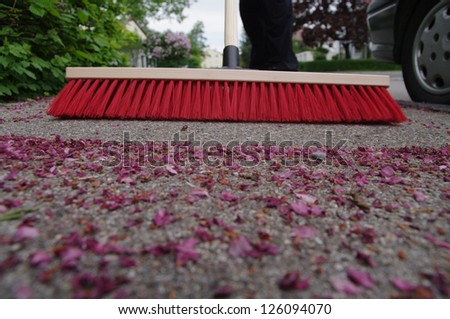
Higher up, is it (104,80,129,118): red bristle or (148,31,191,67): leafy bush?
(148,31,191,67): leafy bush

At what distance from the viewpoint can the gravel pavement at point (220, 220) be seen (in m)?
0.56

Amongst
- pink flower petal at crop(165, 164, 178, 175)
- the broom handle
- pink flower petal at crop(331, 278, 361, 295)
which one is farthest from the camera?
the broom handle

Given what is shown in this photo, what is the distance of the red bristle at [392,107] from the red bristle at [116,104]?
65.8 inches

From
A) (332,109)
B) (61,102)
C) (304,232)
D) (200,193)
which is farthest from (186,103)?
(304,232)

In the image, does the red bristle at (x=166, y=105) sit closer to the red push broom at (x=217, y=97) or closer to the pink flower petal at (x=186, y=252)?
the red push broom at (x=217, y=97)

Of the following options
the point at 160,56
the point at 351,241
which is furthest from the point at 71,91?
the point at 160,56

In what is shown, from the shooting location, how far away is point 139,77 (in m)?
2.00

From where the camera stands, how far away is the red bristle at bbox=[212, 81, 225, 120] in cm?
195

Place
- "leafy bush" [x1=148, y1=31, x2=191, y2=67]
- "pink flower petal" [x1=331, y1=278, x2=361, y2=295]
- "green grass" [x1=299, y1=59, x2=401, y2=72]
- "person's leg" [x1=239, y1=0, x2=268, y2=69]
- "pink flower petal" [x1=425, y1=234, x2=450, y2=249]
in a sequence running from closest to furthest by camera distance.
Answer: "pink flower petal" [x1=331, y1=278, x2=361, y2=295], "pink flower petal" [x1=425, y1=234, x2=450, y2=249], "person's leg" [x1=239, y1=0, x2=268, y2=69], "leafy bush" [x1=148, y1=31, x2=191, y2=67], "green grass" [x1=299, y1=59, x2=401, y2=72]

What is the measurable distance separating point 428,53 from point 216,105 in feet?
Result: 6.27

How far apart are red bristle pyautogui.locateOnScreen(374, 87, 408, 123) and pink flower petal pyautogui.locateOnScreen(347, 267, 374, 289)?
5.52 ft

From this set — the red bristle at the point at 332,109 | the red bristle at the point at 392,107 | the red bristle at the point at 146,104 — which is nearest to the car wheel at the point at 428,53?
the red bristle at the point at 392,107

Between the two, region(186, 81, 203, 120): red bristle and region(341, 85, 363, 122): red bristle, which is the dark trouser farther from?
region(186, 81, 203, 120): red bristle

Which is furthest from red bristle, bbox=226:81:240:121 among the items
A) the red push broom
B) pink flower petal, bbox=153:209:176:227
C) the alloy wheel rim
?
the alloy wheel rim
